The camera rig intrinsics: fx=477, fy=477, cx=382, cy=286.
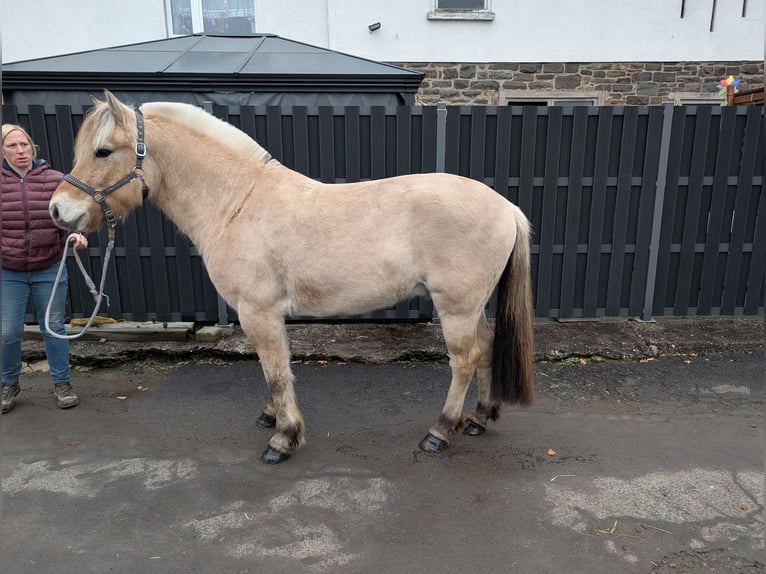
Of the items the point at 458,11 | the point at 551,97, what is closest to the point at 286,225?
the point at 458,11

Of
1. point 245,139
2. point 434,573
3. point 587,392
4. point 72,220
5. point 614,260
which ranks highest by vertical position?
point 245,139

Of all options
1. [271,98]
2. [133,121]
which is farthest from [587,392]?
[271,98]

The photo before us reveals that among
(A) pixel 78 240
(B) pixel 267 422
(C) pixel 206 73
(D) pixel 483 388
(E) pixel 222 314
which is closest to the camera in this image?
(A) pixel 78 240

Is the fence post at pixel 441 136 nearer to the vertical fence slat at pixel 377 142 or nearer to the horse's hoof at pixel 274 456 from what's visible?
the vertical fence slat at pixel 377 142

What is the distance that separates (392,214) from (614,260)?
3258mm

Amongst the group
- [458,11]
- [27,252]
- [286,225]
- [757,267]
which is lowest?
[757,267]

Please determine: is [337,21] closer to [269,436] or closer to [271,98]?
[271,98]

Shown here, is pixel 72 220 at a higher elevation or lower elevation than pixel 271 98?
lower

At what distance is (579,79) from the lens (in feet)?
28.8

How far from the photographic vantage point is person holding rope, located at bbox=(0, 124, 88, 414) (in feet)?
10.6

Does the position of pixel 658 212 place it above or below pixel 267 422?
above

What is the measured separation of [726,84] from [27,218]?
33.8ft

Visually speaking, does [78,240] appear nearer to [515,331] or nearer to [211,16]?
[515,331]

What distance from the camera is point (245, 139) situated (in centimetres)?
299
